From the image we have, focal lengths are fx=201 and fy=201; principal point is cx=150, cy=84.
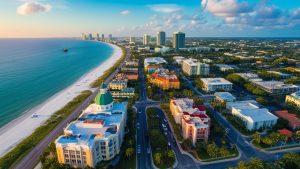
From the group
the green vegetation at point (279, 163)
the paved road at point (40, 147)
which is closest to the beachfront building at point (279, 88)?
the green vegetation at point (279, 163)

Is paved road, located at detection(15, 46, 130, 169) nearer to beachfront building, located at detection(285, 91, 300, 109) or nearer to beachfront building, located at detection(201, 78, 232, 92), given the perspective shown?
beachfront building, located at detection(201, 78, 232, 92)

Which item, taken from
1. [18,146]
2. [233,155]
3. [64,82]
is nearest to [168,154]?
[233,155]

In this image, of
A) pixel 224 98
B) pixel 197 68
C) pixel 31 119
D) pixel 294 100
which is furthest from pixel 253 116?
pixel 31 119

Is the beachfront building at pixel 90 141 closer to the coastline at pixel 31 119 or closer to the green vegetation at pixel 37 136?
the green vegetation at pixel 37 136

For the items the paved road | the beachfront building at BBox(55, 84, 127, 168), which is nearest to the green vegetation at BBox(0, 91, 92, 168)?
the paved road

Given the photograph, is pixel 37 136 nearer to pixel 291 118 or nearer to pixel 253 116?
pixel 253 116
